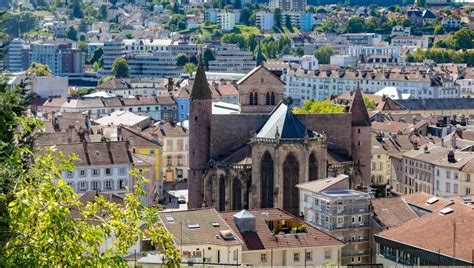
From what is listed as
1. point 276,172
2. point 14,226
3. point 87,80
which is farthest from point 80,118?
point 87,80

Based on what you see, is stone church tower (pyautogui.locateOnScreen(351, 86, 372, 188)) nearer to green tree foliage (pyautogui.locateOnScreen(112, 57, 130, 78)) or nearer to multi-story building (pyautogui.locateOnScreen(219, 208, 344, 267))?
multi-story building (pyautogui.locateOnScreen(219, 208, 344, 267))

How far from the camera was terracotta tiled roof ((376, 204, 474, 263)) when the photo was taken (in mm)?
38875

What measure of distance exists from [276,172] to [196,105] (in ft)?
24.0

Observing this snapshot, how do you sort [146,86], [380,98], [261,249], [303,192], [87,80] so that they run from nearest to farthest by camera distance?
[261,249], [303,192], [380,98], [146,86], [87,80]

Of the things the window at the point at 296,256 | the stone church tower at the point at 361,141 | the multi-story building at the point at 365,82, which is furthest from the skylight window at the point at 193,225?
the multi-story building at the point at 365,82

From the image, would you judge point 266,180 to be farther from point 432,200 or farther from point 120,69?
point 120,69

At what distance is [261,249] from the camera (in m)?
40.9

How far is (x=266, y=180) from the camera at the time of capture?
6091 centimetres

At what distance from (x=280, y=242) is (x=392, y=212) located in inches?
399

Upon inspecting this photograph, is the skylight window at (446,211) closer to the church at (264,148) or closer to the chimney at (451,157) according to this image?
the church at (264,148)

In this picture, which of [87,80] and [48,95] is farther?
[87,80]

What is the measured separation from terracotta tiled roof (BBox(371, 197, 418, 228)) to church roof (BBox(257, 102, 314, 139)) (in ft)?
35.0

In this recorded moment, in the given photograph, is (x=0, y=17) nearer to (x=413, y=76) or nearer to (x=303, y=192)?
(x=303, y=192)

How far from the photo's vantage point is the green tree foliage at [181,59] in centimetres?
19438
